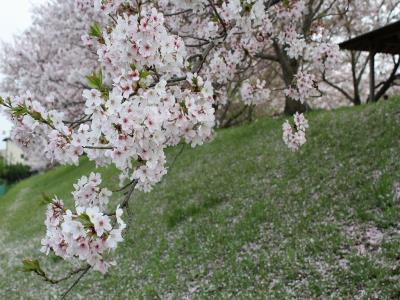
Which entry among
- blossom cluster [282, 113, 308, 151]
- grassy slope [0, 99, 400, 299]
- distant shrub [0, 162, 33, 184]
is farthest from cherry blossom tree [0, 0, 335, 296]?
distant shrub [0, 162, 33, 184]

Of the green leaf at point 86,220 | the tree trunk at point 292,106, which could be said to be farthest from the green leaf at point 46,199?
the tree trunk at point 292,106

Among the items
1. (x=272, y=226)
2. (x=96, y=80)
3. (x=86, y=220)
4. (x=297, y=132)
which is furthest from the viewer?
(x=272, y=226)

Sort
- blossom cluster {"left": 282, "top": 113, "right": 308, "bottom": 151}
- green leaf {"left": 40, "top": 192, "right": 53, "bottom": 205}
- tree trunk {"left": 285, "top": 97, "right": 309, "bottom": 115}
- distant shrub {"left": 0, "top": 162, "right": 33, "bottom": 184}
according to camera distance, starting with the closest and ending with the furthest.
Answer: green leaf {"left": 40, "top": 192, "right": 53, "bottom": 205} → blossom cluster {"left": 282, "top": 113, "right": 308, "bottom": 151} → tree trunk {"left": 285, "top": 97, "right": 309, "bottom": 115} → distant shrub {"left": 0, "top": 162, "right": 33, "bottom": 184}

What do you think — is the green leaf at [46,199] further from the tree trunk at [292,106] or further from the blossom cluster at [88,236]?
the tree trunk at [292,106]

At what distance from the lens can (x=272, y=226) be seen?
1017 centimetres

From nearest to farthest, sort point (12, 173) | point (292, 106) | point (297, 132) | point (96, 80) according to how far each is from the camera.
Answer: point (96, 80), point (297, 132), point (292, 106), point (12, 173)

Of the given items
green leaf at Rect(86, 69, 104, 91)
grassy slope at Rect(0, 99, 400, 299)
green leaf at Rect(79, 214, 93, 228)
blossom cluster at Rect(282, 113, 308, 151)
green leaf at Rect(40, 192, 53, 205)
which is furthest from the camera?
grassy slope at Rect(0, 99, 400, 299)

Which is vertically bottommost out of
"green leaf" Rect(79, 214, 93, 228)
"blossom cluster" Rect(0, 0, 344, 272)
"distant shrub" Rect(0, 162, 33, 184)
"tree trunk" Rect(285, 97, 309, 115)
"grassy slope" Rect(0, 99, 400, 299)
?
"distant shrub" Rect(0, 162, 33, 184)

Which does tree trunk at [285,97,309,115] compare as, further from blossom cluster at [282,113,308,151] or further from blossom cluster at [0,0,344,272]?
blossom cluster at [0,0,344,272]

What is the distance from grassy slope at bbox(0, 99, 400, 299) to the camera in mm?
7738

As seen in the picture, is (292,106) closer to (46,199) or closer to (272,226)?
(272,226)

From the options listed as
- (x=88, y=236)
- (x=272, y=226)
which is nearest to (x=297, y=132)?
(x=272, y=226)

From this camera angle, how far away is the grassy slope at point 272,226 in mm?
7738

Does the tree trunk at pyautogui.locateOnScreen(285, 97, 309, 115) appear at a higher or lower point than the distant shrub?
higher
